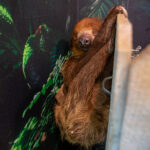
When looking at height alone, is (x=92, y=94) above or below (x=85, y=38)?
below

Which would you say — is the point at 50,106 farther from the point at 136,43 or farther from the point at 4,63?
the point at 136,43

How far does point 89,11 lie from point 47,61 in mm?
1050

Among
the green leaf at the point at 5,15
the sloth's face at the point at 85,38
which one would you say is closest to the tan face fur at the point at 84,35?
the sloth's face at the point at 85,38

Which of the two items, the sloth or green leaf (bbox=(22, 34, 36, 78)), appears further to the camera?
the sloth

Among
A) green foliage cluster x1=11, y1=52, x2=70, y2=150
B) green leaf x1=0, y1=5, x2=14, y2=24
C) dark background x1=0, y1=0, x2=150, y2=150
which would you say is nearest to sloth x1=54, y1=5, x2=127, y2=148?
green foliage cluster x1=11, y1=52, x2=70, y2=150

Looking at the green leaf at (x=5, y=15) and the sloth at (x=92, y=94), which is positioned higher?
the green leaf at (x=5, y=15)

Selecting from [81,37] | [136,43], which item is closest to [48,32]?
[81,37]

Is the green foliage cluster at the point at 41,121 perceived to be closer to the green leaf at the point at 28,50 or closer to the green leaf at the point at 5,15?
the green leaf at the point at 28,50

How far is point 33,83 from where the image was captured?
2.90 feet

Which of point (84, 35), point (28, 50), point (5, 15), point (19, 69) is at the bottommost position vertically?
point (19, 69)

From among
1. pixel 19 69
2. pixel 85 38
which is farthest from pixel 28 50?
pixel 85 38

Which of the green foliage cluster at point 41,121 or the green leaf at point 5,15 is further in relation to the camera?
the green foliage cluster at point 41,121

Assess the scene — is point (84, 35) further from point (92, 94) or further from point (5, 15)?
point (5, 15)

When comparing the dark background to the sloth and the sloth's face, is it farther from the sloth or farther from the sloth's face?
the sloth
